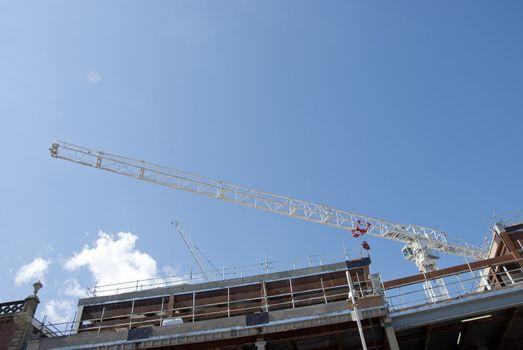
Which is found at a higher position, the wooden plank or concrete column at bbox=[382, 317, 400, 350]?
the wooden plank

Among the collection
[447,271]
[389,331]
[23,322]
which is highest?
[447,271]

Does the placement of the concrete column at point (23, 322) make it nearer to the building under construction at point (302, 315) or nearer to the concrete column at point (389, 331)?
the building under construction at point (302, 315)

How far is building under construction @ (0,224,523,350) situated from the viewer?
2316 cm

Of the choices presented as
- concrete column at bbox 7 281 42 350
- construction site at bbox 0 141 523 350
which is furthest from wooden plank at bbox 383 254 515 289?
concrete column at bbox 7 281 42 350

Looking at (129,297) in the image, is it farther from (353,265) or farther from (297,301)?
(353,265)

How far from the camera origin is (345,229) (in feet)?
210

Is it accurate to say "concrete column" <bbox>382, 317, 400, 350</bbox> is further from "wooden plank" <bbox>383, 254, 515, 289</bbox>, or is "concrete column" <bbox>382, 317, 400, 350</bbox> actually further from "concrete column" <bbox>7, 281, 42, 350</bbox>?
"concrete column" <bbox>7, 281, 42, 350</bbox>

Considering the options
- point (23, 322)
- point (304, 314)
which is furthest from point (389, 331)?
point (23, 322)

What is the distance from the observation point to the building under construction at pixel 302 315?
912 inches

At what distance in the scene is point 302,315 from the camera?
24000mm

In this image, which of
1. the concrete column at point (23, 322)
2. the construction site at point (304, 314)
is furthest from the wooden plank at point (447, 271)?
the concrete column at point (23, 322)

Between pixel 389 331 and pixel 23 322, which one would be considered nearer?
pixel 389 331

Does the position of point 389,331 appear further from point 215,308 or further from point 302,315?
point 215,308

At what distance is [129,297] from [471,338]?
2293 cm
